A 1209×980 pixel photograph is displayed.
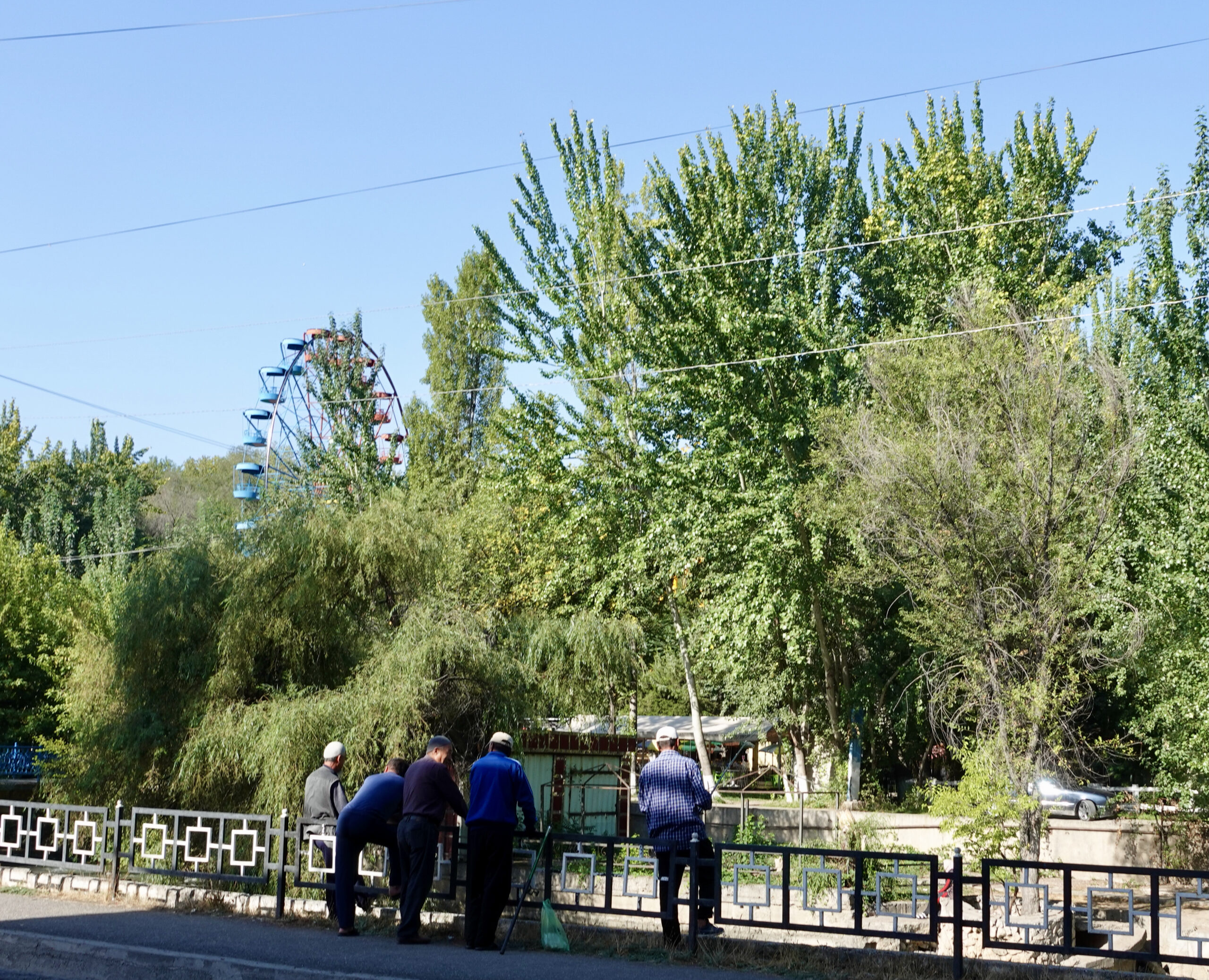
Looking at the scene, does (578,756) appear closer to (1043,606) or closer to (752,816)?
(752,816)

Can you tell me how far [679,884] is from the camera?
8680mm

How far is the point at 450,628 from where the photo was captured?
16016 mm

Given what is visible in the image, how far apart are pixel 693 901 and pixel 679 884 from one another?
0.24 metres

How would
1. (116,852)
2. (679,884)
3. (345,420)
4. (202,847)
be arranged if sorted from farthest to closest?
(345,420)
(202,847)
(116,852)
(679,884)

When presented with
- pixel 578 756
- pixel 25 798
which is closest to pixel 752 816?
pixel 578 756

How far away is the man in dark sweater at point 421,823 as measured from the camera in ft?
29.1

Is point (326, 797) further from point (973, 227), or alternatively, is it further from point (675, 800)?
point (973, 227)

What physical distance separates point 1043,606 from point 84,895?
13780mm

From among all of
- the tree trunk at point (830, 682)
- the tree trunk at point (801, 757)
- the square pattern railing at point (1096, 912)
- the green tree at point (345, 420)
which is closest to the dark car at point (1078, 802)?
the square pattern railing at point (1096, 912)

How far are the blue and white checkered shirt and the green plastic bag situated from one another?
0.97m

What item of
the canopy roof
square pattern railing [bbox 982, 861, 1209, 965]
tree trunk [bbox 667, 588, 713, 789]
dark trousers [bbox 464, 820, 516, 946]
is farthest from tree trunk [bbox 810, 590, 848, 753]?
dark trousers [bbox 464, 820, 516, 946]

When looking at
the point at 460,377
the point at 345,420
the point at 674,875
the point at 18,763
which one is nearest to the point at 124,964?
the point at 674,875

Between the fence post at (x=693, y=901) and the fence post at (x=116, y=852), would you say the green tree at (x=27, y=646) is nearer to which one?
the fence post at (x=116, y=852)

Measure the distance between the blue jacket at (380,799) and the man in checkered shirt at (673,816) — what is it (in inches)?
82.1
